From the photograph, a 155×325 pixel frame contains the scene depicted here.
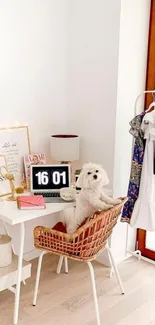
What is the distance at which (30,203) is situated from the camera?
7.27ft

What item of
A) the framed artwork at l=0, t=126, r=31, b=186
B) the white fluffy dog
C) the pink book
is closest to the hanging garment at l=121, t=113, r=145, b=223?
the white fluffy dog

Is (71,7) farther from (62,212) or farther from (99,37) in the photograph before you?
(62,212)

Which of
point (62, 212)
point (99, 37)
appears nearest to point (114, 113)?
point (99, 37)

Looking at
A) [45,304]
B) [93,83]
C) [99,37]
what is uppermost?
[99,37]

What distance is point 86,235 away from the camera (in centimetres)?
203

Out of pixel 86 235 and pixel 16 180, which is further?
pixel 16 180

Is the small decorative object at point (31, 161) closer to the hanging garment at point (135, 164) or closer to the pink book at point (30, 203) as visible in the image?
the pink book at point (30, 203)

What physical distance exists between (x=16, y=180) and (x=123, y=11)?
4.74 ft

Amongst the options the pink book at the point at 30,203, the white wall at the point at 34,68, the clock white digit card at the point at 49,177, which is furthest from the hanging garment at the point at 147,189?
the white wall at the point at 34,68

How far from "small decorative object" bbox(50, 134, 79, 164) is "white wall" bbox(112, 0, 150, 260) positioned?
1.03ft

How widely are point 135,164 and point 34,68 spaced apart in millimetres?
1050

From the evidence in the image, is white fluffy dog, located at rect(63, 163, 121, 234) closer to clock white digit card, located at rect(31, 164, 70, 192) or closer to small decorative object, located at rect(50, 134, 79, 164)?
clock white digit card, located at rect(31, 164, 70, 192)

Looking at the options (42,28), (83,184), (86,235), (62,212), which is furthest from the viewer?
(42,28)

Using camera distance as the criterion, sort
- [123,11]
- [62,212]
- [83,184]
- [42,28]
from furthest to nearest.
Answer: [42,28], [123,11], [62,212], [83,184]
